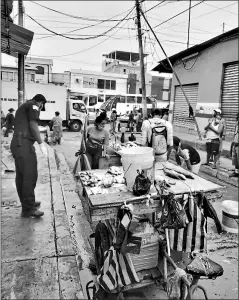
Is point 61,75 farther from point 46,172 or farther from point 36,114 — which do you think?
point 36,114

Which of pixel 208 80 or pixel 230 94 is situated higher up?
pixel 208 80

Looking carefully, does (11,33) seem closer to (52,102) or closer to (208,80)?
(208,80)

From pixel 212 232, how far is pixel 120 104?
2143 centimetres

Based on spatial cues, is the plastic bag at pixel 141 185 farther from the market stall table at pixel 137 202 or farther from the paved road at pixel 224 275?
the paved road at pixel 224 275

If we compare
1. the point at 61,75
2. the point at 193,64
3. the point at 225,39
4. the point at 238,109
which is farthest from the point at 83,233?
the point at 61,75

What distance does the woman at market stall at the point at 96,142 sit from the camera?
17.0 ft

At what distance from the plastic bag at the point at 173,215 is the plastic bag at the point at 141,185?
8.1 inches

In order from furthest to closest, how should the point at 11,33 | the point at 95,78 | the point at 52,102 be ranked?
the point at 95,78 < the point at 52,102 < the point at 11,33

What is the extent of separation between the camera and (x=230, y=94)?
36.1 ft

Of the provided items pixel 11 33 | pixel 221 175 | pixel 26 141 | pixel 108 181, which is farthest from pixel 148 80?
pixel 108 181

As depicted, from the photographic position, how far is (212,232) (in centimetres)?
408

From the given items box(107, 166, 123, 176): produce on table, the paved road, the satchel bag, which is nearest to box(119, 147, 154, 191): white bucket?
box(107, 166, 123, 176): produce on table

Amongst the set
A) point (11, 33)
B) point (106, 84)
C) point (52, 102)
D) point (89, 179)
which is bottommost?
point (89, 179)

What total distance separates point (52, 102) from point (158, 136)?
1500 centimetres
